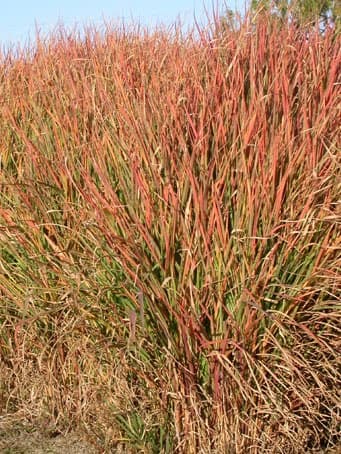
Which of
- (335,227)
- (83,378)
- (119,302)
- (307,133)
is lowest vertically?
(83,378)

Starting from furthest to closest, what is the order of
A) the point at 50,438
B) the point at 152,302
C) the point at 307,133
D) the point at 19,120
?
the point at 19,120 < the point at 50,438 < the point at 307,133 < the point at 152,302

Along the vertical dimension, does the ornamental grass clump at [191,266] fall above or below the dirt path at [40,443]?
above

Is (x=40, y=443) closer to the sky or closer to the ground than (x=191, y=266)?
closer to the ground

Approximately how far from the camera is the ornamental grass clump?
365cm

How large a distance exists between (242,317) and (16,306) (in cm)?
139

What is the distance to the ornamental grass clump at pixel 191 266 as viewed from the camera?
12.0 ft

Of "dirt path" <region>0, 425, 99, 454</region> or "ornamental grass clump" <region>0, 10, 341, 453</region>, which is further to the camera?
"dirt path" <region>0, 425, 99, 454</region>

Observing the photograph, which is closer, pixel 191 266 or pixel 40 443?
pixel 191 266

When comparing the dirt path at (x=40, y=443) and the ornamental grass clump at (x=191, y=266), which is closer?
the ornamental grass clump at (x=191, y=266)

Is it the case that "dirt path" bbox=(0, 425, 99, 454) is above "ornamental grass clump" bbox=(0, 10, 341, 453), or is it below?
below

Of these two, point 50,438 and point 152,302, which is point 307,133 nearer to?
point 152,302

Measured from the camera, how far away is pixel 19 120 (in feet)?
17.2

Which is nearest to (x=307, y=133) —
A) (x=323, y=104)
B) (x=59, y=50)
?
(x=323, y=104)

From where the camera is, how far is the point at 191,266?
3.63 metres
